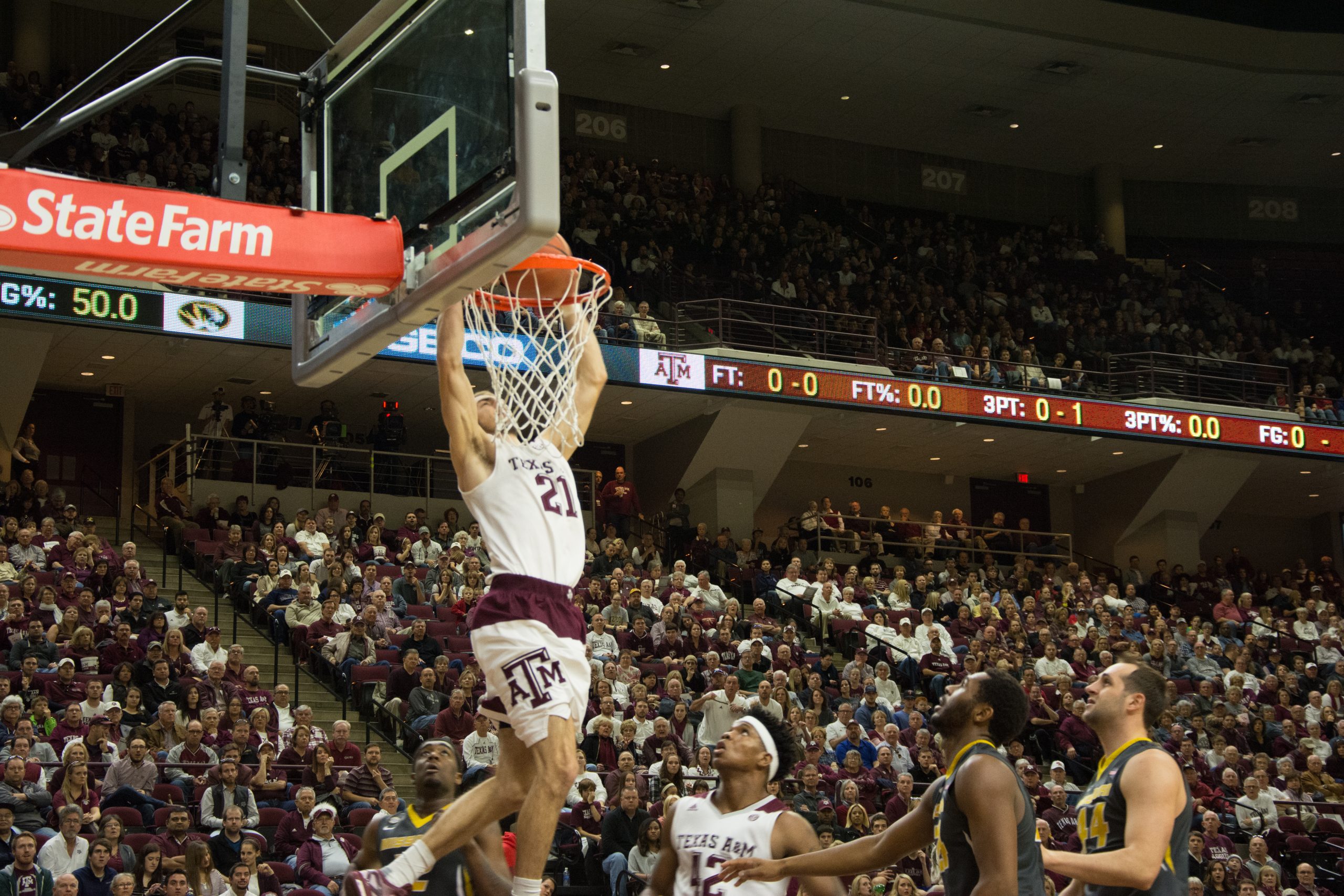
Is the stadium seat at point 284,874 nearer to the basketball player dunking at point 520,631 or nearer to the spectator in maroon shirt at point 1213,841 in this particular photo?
the basketball player dunking at point 520,631

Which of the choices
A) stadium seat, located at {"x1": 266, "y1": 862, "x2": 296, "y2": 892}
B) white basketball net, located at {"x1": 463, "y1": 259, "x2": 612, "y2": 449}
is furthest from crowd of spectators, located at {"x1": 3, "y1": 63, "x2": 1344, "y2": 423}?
white basketball net, located at {"x1": 463, "y1": 259, "x2": 612, "y2": 449}

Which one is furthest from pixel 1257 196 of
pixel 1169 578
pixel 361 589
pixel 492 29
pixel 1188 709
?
pixel 492 29

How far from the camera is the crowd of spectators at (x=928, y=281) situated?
23766 millimetres

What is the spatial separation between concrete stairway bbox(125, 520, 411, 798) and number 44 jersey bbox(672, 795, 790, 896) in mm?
8650

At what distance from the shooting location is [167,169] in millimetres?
19922

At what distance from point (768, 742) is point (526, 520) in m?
1.07

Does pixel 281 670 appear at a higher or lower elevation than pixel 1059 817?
higher

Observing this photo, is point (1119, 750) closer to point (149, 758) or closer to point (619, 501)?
point (149, 758)

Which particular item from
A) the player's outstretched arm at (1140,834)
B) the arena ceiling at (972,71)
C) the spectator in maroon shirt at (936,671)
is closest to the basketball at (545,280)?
the player's outstretched arm at (1140,834)

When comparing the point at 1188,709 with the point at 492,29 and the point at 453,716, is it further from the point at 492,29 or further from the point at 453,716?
the point at 492,29

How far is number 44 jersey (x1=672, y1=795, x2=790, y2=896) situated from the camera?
4809 mm

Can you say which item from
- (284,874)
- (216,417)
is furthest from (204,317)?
(284,874)

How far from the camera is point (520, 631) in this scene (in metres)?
4.95

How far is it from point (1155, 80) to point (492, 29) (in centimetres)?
2465
